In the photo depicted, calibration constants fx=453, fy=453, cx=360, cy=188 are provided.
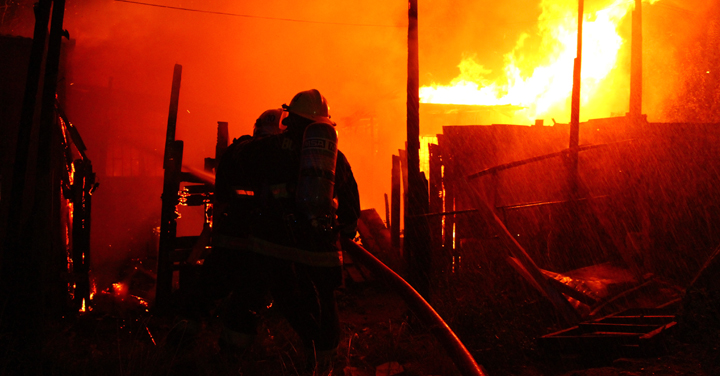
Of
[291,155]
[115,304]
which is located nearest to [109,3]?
[115,304]

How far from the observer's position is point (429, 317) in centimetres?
278

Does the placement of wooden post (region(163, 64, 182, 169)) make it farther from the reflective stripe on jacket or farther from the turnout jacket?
the reflective stripe on jacket

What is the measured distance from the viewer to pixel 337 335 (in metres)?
3.00

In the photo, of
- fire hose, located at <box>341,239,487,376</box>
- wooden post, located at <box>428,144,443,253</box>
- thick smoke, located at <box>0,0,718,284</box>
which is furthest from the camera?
thick smoke, located at <box>0,0,718,284</box>

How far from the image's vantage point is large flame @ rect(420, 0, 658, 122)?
60.3 feet

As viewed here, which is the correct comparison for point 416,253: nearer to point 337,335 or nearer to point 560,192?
point 337,335

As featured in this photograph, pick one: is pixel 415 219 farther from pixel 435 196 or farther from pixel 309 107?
pixel 309 107

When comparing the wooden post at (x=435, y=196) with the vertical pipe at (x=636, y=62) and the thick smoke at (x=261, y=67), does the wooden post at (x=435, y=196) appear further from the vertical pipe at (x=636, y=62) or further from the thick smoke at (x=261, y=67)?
the thick smoke at (x=261, y=67)

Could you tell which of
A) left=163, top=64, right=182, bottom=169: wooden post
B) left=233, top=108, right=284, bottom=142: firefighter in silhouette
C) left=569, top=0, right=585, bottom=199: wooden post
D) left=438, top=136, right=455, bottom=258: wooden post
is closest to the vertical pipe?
left=569, top=0, right=585, bottom=199: wooden post

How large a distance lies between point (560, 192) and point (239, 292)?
23.3 feet

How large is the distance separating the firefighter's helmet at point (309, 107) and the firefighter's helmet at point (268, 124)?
0.81 metres

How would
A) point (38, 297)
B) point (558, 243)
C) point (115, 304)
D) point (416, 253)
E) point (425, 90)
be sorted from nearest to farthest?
1. point (38, 297)
2. point (416, 253)
3. point (115, 304)
4. point (558, 243)
5. point (425, 90)

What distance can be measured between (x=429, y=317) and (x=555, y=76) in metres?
18.4

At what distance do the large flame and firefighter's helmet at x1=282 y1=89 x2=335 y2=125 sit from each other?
51.8 feet
